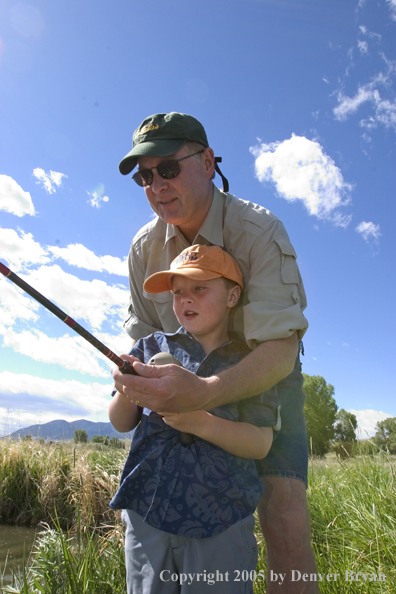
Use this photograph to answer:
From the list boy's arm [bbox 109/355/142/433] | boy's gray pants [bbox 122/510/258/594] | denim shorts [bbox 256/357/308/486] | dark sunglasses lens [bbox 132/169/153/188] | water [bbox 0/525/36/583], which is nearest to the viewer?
boy's gray pants [bbox 122/510/258/594]

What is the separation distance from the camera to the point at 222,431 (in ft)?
5.85

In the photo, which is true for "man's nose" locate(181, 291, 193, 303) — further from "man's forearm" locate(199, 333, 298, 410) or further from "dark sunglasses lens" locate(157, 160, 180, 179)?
"dark sunglasses lens" locate(157, 160, 180, 179)

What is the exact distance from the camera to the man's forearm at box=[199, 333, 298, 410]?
1.83m

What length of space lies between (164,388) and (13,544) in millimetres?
5384

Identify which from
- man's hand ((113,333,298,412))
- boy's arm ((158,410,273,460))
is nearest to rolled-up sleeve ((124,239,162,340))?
man's hand ((113,333,298,412))

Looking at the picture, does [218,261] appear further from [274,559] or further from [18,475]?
[18,475]

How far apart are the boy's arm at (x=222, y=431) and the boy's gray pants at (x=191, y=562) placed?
0.27 meters

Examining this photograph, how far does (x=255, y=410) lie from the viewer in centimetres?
200

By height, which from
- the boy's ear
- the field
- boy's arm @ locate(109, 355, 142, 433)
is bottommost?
the field

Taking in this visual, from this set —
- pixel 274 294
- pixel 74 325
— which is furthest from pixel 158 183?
pixel 74 325

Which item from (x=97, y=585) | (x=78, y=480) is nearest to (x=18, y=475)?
(x=78, y=480)

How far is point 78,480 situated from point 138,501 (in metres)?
5.48

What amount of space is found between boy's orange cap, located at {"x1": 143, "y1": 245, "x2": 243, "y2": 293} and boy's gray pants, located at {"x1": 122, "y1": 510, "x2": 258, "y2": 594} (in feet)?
3.64

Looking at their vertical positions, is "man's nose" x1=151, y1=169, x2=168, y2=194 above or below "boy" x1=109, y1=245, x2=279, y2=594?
above
